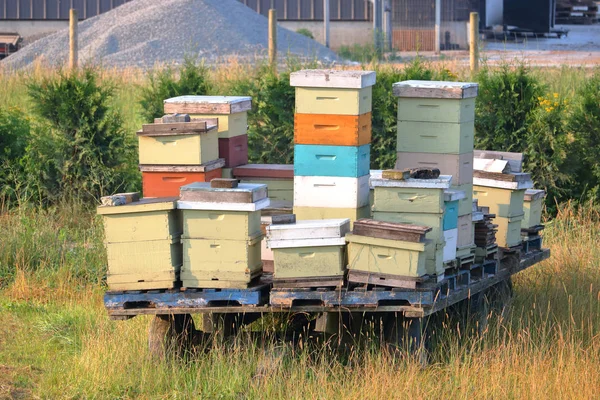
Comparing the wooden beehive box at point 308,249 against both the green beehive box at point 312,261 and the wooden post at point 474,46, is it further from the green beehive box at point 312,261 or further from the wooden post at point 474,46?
the wooden post at point 474,46

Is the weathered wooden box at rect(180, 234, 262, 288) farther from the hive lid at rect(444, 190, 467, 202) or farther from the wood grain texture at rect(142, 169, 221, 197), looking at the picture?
the hive lid at rect(444, 190, 467, 202)

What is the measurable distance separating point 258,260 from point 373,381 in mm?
→ 1153

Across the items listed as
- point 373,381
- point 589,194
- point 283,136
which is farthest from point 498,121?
point 373,381

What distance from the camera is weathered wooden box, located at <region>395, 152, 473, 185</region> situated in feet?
21.9

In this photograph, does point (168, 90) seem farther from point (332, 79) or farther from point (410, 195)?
point (410, 195)

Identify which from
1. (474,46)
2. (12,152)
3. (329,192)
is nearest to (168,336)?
(329,192)

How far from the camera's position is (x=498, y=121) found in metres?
11.4

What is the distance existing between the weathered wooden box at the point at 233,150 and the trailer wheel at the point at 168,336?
4.74 ft

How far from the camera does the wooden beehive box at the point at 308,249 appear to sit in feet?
19.5

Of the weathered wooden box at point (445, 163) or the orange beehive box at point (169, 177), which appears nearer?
the weathered wooden box at point (445, 163)

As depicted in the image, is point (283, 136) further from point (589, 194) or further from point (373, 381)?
point (373, 381)

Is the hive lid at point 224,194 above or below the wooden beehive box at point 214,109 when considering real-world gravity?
below

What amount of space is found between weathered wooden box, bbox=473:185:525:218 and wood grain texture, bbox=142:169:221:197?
2372 mm

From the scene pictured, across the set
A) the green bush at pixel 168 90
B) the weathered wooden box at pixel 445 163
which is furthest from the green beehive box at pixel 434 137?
the green bush at pixel 168 90
